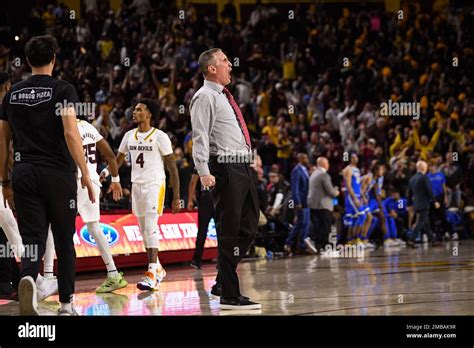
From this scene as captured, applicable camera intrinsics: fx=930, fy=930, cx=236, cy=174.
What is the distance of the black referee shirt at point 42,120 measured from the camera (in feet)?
24.8

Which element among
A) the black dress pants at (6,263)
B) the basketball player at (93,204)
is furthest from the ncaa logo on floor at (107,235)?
the black dress pants at (6,263)

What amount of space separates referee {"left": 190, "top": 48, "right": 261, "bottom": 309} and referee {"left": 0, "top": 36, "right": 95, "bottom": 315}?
4.52 ft

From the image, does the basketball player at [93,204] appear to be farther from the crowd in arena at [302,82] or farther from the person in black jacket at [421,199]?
the person in black jacket at [421,199]

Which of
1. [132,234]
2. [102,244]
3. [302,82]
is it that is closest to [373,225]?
[302,82]

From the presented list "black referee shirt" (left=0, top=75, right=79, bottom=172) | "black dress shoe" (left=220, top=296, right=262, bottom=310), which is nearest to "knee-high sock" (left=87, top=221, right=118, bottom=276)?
"black dress shoe" (left=220, top=296, right=262, bottom=310)

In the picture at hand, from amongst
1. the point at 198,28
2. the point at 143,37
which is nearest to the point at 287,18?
the point at 198,28

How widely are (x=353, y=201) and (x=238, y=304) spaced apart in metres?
11.5

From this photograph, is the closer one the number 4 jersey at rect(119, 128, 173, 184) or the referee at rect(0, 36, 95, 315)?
the referee at rect(0, 36, 95, 315)

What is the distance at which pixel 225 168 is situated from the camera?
8617mm

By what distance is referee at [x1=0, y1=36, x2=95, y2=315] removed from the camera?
24.7ft

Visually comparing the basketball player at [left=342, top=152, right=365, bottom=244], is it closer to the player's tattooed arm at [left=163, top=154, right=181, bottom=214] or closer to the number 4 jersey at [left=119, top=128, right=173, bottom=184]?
the player's tattooed arm at [left=163, top=154, right=181, bottom=214]
